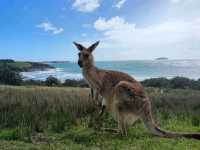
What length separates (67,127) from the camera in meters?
7.16

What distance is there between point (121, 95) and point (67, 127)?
1.60 meters

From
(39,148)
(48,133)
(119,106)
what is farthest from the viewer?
(48,133)

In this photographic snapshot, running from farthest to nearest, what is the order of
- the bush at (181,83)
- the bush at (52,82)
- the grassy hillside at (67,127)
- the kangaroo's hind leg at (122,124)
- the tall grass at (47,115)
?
the bush at (52,82)
the bush at (181,83)
the tall grass at (47,115)
the kangaroo's hind leg at (122,124)
the grassy hillside at (67,127)

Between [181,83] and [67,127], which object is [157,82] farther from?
[67,127]

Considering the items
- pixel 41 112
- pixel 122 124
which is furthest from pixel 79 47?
pixel 41 112

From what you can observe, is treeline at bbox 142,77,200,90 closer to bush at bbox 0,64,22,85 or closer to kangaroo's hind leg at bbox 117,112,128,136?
bush at bbox 0,64,22,85

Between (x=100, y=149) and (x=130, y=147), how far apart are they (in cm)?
53

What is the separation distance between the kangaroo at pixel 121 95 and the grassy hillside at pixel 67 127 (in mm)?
240

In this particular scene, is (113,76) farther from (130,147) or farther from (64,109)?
(64,109)

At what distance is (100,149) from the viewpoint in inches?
218

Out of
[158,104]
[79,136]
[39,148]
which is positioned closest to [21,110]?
[79,136]

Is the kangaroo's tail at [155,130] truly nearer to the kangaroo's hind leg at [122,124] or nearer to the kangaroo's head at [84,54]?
the kangaroo's hind leg at [122,124]

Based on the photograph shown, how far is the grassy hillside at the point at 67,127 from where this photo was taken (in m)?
5.80

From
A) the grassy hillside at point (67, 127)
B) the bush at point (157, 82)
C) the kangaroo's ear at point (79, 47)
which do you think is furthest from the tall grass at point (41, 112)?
the bush at point (157, 82)
